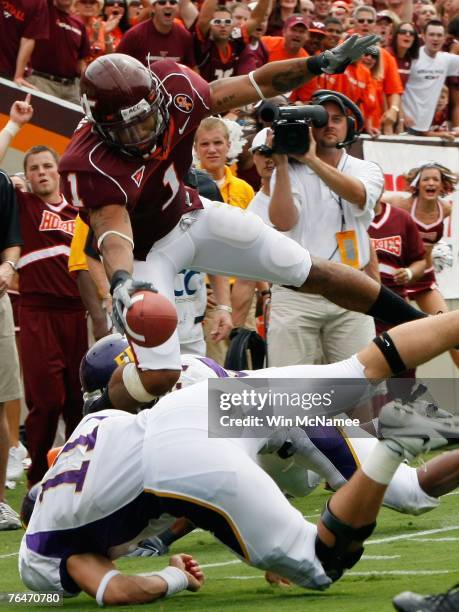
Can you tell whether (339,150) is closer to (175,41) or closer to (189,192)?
(189,192)

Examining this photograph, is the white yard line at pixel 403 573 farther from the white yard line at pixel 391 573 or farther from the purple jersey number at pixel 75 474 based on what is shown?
the purple jersey number at pixel 75 474

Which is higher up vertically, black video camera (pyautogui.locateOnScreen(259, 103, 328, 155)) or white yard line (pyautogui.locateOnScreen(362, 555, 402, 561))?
black video camera (pyautogui.locateOnScreen(259, 103, 328, 155))

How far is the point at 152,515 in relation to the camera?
4.06 m

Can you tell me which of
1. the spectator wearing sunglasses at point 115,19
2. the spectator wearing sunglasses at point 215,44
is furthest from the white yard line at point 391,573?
the spectator wearing sunglasses at point 115,19

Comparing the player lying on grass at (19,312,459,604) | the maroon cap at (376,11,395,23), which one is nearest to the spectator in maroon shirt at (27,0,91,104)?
the maroon cap at (376,11,395,23)

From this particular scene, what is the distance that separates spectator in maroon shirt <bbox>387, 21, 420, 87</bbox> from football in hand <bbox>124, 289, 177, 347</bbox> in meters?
7.42

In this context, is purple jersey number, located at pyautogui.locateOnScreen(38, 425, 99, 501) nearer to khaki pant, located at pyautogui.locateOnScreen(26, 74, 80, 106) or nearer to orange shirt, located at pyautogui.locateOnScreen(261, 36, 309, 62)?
khaki pant, located at pyautogui.locateOnScreen(26, 74, 80, 106)

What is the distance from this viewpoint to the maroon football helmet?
16.9ft

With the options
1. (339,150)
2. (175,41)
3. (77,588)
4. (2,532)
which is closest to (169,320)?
(77,588)

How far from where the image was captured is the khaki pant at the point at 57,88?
953 centimetres

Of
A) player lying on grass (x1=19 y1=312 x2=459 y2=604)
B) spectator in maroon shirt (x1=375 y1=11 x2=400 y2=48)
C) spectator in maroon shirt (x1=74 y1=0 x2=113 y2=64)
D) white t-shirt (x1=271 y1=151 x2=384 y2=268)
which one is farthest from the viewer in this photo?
spectator in maroon shirt (x1=375 y1=11 x2=400 y2=48)

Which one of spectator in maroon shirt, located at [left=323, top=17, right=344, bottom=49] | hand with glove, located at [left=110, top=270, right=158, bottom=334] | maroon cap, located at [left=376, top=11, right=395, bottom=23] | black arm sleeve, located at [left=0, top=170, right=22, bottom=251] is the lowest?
black arm sleeve, located at [left=0, top=170, right=22, bottom=251]

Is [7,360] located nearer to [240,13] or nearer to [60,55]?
[60,55]

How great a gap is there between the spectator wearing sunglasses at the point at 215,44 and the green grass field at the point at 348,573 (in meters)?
4.96
